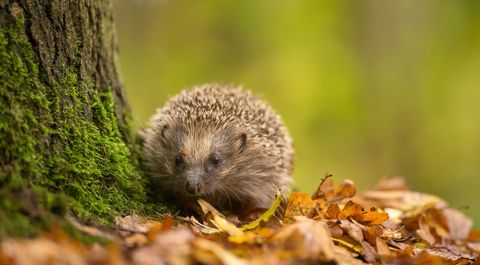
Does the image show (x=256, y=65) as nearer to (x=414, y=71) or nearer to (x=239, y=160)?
(x=414, y=71)

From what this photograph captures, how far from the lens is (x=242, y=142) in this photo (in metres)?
6.27

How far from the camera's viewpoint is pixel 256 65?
67.3ft

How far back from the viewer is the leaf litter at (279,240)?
3092mm

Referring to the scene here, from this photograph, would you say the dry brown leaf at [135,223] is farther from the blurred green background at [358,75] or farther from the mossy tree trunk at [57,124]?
the blurred green background at [358,75]

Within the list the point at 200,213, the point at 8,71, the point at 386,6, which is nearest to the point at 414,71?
the point at 386,6

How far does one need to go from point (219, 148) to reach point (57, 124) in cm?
219

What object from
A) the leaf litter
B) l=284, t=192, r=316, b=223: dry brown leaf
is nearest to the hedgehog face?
the leaf litter

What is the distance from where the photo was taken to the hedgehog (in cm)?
593

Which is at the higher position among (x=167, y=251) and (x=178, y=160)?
(x=178, y=160)

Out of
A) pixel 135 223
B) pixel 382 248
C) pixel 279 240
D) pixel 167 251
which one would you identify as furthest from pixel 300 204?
pixel 167 251

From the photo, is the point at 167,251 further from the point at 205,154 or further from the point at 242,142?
the point at 242,142

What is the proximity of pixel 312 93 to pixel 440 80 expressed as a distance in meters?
4.69

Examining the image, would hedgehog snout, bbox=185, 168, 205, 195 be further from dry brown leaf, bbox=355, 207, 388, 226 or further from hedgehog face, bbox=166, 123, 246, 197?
dry brown leaf, bbox=355, 207, 388, 226

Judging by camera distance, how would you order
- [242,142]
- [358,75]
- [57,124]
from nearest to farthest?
[57,124], [242,142], [358,75]
